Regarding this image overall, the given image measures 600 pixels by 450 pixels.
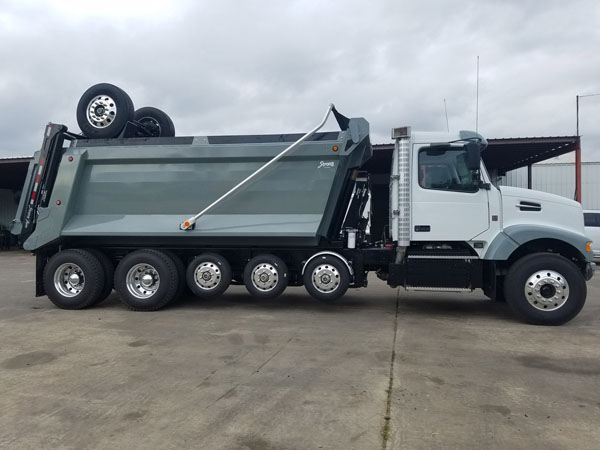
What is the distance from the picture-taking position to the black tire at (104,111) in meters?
7.45

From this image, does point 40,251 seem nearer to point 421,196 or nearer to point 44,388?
point 44,388

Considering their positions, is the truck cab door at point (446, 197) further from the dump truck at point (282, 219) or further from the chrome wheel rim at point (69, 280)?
the chrome wheel rim at point (69, 280)

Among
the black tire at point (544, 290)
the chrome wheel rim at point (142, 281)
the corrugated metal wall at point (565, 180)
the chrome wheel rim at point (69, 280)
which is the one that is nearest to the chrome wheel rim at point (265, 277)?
the chrome wheel rim at point (142, 281)

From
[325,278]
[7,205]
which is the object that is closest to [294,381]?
[325,278]

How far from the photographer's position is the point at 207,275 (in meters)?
7.28

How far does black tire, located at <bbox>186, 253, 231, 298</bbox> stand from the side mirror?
3970mm

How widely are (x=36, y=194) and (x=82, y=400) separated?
4980 millimetres

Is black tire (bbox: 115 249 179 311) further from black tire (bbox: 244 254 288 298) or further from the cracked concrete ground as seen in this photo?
black tire (bbox: 244 254 288 298)

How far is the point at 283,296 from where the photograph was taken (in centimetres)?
897

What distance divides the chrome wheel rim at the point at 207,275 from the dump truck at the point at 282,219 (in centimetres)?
2

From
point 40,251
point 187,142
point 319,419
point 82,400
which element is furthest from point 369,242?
point 40,251

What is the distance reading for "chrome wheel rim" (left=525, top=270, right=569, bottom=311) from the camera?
6.34m

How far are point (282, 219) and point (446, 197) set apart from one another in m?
2.47

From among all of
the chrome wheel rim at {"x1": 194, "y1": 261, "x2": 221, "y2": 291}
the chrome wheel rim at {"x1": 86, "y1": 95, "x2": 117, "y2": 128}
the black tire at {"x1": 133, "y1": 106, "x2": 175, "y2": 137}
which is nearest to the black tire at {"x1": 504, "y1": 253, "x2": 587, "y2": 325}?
the chrome wheel rim at {"x1": 194, "y1": 261, "x2": 221, "y2": 291}
